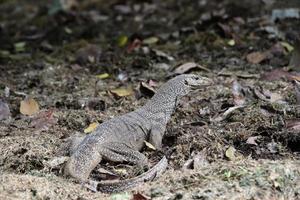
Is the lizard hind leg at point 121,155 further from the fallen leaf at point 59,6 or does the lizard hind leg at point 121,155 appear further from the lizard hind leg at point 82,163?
the fallen leaf at point 59,6

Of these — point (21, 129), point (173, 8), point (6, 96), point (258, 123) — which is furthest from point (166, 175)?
point (173, 8)

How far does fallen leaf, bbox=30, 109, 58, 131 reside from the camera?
6566 millimetres

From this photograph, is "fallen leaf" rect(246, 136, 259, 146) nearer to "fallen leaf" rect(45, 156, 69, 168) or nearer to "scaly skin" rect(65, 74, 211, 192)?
"scaly skin" rect(65, 74, 211, 192)

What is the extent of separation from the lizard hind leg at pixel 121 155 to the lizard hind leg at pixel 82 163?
0.12 m

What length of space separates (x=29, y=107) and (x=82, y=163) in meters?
2.04

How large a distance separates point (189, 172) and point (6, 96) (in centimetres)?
341

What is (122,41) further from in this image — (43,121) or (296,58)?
(43,121)

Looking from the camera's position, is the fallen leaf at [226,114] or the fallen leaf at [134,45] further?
the fallen leaf at [134,45]

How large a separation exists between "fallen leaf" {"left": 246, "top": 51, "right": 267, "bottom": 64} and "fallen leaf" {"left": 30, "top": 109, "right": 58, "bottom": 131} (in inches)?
115

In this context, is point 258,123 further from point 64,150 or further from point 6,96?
point 6,96

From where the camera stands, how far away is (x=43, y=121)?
6.66 meters

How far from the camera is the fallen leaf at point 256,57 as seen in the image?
8.43 metres

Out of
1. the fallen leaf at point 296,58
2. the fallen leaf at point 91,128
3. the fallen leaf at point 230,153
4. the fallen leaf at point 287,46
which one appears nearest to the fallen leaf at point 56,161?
the fallen leaf at point 91,128

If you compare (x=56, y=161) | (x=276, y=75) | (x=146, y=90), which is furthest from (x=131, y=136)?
(x=276, y=75)
